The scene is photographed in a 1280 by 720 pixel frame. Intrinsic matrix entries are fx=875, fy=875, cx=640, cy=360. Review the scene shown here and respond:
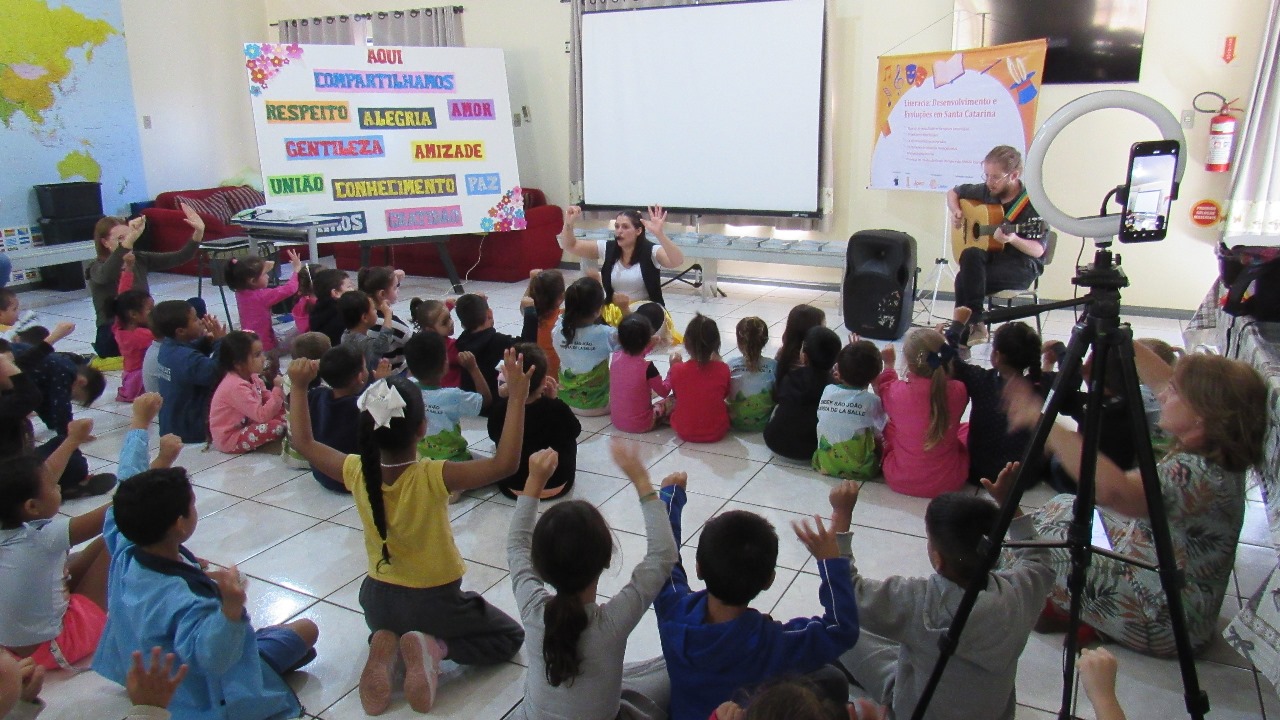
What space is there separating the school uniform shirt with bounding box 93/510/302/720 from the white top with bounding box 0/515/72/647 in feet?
0.67

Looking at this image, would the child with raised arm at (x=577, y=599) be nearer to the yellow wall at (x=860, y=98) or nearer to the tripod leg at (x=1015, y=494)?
the tripod leg at (x=1015, y=494)

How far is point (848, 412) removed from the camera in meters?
3.03

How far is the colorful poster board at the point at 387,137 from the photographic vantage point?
6.16 meters

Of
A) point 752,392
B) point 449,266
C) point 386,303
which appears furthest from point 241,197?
point 752,392

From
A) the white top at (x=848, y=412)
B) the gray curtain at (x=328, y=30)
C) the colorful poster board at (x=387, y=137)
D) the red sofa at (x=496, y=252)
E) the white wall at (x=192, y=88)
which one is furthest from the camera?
the gray curtain at (x=328, y=30)

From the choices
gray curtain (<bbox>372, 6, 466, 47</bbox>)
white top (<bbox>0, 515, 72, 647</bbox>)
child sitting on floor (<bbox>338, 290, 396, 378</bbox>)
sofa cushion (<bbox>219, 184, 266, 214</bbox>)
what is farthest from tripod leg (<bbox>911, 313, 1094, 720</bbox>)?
sofa cushion (<bbox>219, 184, 266, 214</bbox>)

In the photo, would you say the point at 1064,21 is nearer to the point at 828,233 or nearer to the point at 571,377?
the point at 828,233

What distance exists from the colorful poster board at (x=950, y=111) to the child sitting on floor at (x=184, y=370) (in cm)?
411

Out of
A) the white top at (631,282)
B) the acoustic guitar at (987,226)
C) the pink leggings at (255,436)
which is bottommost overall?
the pink leggings at (255,436)

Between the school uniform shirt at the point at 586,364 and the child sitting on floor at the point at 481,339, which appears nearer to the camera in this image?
the child sitting on floor at the point at 481,339

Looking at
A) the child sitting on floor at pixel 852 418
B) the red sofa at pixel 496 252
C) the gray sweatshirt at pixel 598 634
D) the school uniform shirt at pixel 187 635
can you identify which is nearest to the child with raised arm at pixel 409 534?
the school uniform shirt at pixel 187 635

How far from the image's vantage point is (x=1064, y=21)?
5121 millimetres

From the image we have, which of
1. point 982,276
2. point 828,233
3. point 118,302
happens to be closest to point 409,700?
point 118,302

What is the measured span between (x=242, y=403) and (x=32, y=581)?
150cm
